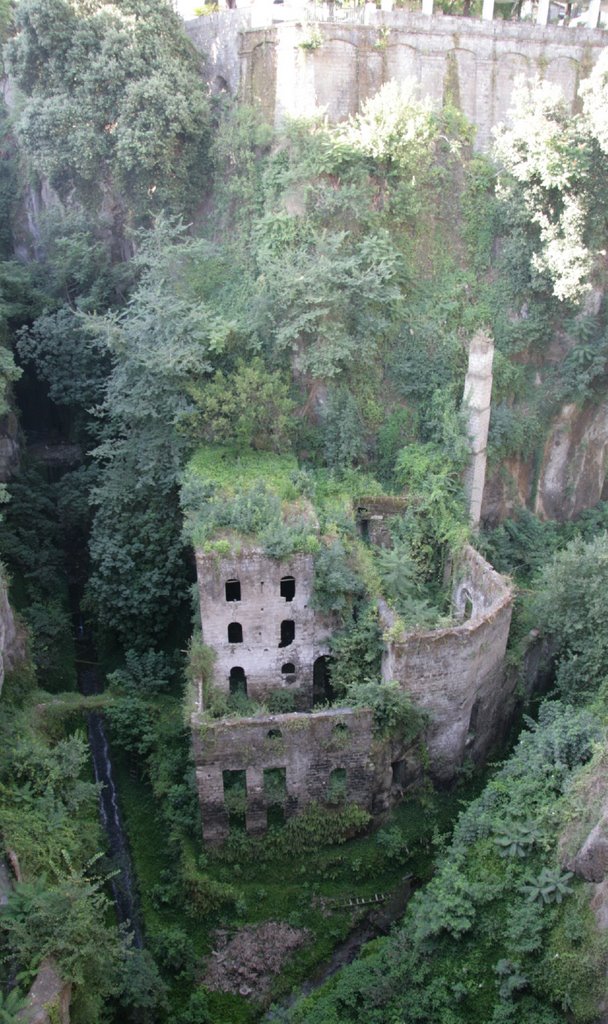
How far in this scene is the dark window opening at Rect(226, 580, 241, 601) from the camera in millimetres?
21670

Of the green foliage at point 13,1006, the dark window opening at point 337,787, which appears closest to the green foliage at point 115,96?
the dark window opening at point 337,787

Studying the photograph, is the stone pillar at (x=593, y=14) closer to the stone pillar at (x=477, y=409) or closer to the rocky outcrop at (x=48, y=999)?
the stone pillar at (x=477, y=409)

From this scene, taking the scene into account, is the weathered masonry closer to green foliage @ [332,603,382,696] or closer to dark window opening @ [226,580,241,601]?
dark window opening @ [226,580,241,601]

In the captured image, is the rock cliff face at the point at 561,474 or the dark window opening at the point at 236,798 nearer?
the dark window opening at the point at 236,798

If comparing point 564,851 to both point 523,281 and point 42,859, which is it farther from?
point 523,281

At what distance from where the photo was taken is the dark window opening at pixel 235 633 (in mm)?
22344

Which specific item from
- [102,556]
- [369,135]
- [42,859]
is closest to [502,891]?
[42,859]

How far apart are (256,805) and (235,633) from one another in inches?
181

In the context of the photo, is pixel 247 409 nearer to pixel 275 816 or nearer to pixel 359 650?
pixel 359 650

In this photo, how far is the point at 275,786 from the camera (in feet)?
66.8

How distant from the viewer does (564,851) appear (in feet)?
52.8

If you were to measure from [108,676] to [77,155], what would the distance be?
18.1 m

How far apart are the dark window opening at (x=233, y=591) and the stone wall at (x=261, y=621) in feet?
0.20

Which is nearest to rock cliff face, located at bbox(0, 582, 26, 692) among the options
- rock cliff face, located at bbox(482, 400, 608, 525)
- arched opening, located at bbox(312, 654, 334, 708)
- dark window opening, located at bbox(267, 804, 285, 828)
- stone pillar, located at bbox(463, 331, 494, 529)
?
dark window opening, located at bbox(267, 804, 285, 828)
